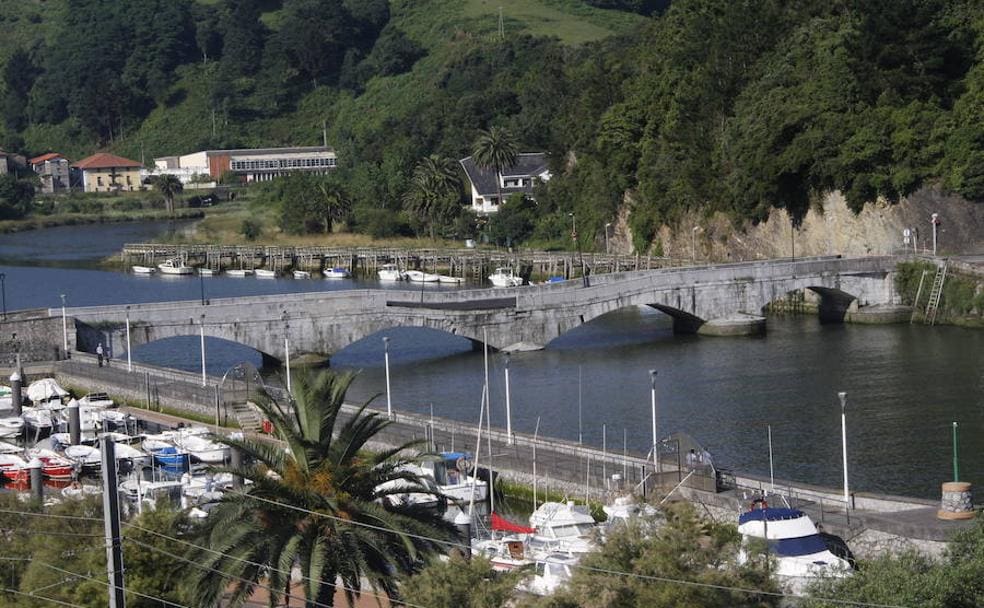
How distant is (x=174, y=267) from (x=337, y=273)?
54.3 ft

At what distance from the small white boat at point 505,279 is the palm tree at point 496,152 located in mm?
22466

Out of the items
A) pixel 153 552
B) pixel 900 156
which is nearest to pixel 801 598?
pixel 153 552

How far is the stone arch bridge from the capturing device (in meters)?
72.1

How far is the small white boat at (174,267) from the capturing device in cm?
13150

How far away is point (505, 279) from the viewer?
352 feet

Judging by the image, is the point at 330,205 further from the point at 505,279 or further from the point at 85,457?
the point at 85,457

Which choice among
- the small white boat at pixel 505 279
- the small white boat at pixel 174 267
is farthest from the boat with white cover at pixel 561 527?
the small white boat at pixel 174 267

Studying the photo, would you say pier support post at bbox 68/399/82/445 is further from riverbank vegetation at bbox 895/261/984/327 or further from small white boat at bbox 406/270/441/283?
small white boat at bbox 406/270/441/283

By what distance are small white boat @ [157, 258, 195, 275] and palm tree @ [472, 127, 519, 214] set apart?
23578 mm

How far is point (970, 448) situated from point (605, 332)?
33.1m

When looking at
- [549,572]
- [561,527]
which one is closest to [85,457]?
[561,527]

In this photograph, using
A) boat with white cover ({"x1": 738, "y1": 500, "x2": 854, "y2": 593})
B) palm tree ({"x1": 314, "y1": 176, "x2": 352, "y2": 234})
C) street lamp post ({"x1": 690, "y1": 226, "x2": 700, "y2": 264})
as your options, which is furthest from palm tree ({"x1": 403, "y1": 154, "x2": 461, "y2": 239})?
boat with white cover ({"x1": 738, "y1": 500, "x2": 854, "y2": 593})

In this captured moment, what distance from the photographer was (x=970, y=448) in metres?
52.4

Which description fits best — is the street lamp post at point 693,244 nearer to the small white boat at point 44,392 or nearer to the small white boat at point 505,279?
the small white boat at point 505,279
